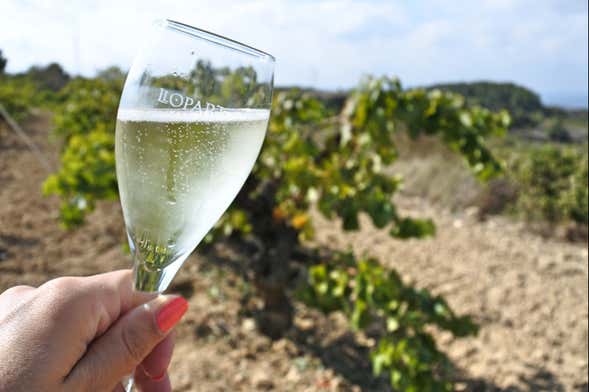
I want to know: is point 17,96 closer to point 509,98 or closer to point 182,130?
point 509,98

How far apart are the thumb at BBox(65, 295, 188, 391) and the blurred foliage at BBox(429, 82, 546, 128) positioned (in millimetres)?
3103

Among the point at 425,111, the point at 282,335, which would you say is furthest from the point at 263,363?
the point at 425,111

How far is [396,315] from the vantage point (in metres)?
2.47

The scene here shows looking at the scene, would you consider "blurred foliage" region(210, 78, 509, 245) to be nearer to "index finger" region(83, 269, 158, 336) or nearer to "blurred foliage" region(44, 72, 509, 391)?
"blurred foliage" region(44, 72, 509, 391)

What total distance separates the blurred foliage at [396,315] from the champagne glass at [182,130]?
1.63 m

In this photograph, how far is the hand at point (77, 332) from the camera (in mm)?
859

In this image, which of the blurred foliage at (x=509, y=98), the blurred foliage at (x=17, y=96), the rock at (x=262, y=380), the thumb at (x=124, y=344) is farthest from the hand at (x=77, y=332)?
the blurred foliage at (x=17, y=96)

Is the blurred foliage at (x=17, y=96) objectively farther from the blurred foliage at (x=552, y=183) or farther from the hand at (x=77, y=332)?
the hand at (x=77, y=332)

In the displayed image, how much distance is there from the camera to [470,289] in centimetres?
386

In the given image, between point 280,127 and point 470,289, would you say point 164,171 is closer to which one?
point 280,127

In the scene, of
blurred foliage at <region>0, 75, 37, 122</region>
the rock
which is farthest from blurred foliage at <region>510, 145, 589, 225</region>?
blurred foliage at <region>0, 75, 37, 122</region>

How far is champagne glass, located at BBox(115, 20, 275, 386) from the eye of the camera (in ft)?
2.88

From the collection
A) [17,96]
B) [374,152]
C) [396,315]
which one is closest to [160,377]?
[396,315]

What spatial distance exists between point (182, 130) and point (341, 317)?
284 centimetres
